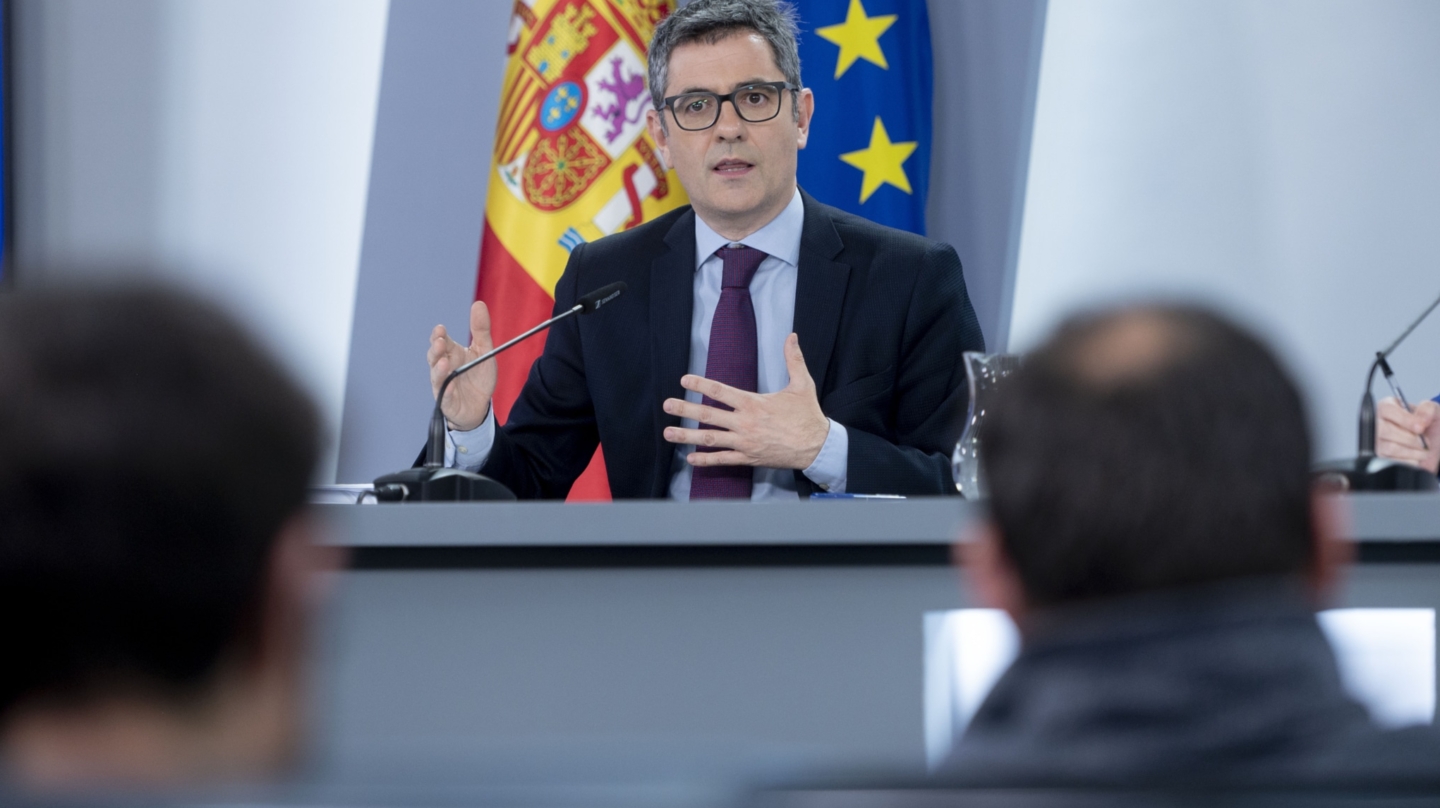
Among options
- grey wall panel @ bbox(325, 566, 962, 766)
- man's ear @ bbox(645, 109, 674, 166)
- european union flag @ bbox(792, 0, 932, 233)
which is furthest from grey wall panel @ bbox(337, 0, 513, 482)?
grey wall panel @ bbox(325, 566, 962, 766)

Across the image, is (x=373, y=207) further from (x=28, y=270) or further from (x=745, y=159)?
(x=28, y=270)

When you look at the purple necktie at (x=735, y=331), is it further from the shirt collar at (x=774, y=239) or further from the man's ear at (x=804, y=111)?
the man's ear at (x=804, y=111)

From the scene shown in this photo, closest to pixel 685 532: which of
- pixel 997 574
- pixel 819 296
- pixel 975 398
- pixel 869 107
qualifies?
pixel 975 398

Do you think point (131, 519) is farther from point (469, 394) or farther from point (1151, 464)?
point (469, 394)

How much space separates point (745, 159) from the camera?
8.99 ft

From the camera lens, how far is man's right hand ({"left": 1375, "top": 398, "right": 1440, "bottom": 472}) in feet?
7.62

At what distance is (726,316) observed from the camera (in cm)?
261

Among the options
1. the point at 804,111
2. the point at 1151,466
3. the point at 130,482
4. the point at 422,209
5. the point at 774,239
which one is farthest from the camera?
the point at 422,209

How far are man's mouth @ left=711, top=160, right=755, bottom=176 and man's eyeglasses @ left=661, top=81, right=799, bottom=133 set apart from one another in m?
0.08

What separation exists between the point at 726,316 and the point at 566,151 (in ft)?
3.61

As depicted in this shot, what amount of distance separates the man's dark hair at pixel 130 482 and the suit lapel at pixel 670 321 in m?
2.06

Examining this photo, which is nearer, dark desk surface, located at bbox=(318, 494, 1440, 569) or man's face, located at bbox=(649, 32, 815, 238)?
dark desk surface, located at bbox=(318, 494, 1440, 569)

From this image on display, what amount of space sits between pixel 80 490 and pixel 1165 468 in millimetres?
417

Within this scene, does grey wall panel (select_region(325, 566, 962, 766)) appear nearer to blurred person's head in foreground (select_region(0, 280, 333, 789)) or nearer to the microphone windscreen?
the microphone windscreen
